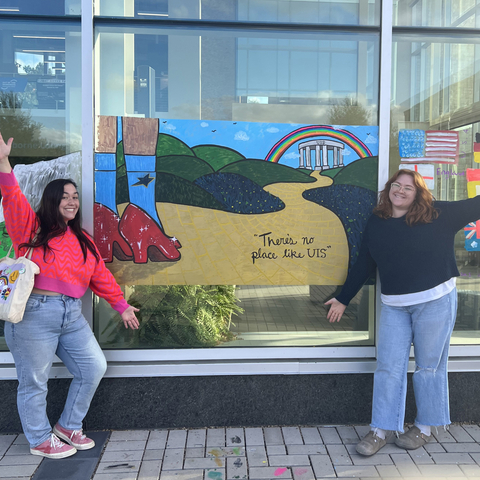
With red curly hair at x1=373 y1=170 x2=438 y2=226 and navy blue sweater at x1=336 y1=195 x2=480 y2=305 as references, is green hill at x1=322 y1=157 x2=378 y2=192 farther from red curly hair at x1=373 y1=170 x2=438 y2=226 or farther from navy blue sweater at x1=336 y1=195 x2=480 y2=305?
navy blue sweater at x1=336 y1=195 x2=480 y2=305

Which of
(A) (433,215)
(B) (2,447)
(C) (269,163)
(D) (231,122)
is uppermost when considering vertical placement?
(D) (231,122)

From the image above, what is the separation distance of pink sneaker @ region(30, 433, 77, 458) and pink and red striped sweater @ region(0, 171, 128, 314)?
96 centimetres

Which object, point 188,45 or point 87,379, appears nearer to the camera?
point 87,379

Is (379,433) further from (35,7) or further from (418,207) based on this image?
(35,7)

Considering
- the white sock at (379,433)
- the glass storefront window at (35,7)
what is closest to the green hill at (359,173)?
the white sock at (379,433)

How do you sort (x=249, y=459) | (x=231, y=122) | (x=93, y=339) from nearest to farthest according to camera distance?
(x=249, y=459) < (x=93, y=339) < (x=231, y=122)

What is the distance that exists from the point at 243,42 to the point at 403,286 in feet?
6.93

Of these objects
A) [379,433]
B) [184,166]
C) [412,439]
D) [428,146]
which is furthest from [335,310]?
[184,166]

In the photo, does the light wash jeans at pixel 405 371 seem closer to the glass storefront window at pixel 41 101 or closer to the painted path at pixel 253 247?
the painted path at pixel 253 247

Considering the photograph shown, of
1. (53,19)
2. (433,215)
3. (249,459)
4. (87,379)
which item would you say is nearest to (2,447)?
(87,379)

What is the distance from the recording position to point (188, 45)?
11.5 feet

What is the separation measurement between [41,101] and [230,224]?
5.37 ft

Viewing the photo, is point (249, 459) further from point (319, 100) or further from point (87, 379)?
point (319, 100)

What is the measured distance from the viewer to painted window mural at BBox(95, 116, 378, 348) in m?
3.42
